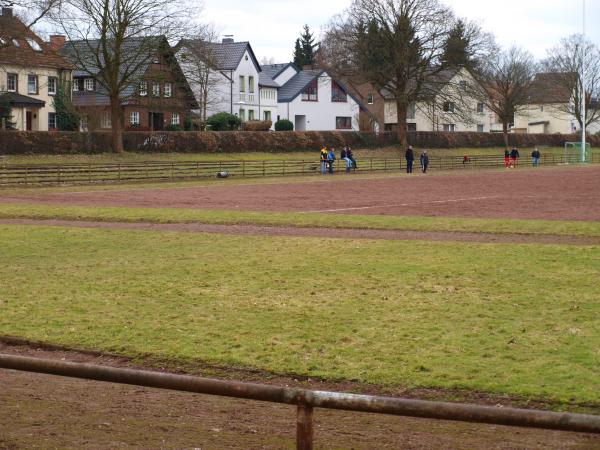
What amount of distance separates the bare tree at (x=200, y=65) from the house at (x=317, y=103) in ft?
40.5

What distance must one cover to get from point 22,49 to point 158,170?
855 inches

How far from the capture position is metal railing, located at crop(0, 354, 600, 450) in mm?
4223

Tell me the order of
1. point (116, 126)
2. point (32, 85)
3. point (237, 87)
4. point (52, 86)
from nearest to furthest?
point (116, 126), point (32, 85), point (52, 86), point (237, 87)

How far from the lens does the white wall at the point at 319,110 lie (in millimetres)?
94125

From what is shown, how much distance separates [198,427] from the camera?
278 inches

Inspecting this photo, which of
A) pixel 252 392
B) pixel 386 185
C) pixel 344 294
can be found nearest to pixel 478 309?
pixel 344 294

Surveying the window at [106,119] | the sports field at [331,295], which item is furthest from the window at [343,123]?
the sports field at [331,295]

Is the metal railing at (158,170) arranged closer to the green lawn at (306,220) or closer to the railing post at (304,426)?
the green lawn at (306,220)

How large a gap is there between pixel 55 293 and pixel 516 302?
6617mm

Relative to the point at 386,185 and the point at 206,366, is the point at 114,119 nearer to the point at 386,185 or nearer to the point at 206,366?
the point at 386,185

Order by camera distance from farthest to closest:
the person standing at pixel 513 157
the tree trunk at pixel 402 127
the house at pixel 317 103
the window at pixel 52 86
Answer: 1. the house at pixel 317 103
2. the tree trunk at pixel 402 127
3. the person standing at pixel 513 157
4. the window at pixel 52 86

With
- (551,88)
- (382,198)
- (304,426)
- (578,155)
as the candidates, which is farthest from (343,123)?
(304,426)

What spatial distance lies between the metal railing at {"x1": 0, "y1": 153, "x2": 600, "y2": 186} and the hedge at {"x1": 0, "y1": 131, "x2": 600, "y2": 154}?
16.3 ft

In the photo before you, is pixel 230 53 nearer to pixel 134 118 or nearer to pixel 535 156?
pixel 134 118
